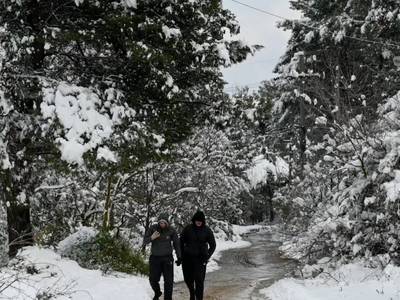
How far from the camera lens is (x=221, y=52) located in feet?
32.2

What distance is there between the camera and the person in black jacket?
862 cm

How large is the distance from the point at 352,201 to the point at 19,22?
8027mm

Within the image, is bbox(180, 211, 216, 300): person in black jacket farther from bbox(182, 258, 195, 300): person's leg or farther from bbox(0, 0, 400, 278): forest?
bbox(0, 0, 400, 278): forest

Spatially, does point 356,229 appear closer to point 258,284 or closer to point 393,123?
point 393,123

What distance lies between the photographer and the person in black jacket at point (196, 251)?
28.3 feet

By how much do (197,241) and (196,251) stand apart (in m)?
0.18

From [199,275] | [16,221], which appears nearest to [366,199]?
[199,275]

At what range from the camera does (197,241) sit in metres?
8.68

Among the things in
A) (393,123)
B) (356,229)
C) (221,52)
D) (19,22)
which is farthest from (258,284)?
(19,22)

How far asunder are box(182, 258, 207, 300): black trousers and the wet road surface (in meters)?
1.49

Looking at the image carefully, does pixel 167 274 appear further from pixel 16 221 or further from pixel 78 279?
pixel 16 221

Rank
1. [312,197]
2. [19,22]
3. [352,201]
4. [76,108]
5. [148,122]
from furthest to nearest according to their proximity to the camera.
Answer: [312,197]
[352,201]
[148,122]
[19,22]
[76,108]

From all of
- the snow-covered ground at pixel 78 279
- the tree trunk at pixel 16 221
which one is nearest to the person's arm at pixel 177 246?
the snow-covered ground at pixel 78 279

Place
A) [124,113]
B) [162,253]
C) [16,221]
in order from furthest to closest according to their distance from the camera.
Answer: [16,221] < [124,113] < [162,253]
